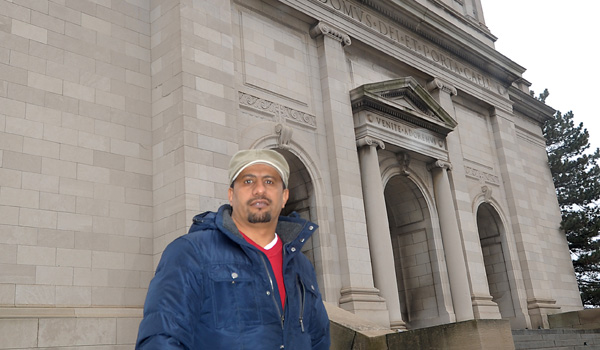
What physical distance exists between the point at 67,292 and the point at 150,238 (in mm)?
2152

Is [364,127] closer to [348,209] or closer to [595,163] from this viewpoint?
[348,209]

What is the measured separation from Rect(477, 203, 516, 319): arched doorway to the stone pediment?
16.1 ft

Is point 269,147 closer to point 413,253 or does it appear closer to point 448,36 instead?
point 413,253

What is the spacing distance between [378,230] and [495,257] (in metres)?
8.47

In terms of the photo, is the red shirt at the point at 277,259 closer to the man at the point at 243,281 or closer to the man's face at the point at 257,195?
the man at the point at 243,281

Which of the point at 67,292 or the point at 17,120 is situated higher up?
the point at 17,120

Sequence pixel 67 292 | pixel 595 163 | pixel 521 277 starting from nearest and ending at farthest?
1. pixel 67 292
2. pixel 521 277
3. pixel 595 163

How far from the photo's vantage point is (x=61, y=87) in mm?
11883

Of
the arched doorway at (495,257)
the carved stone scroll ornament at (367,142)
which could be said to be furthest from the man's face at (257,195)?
the arched doorway at (495,257)

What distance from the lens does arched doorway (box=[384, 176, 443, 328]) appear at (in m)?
19.1

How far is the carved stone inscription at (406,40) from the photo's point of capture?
1820 centimetres

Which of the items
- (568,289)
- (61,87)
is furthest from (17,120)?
(568,289)

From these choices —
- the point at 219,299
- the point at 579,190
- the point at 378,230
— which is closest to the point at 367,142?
the point at 378,230

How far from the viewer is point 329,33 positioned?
56.7 ft
